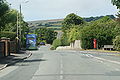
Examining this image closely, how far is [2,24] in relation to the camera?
97.5 feet

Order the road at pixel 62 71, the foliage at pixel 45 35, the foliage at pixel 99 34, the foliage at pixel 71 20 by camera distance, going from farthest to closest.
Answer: the foliage at pixel 45 35
the foliage at pixel 71 20
the foliage at pixel 99 34
the road at pixel 62 71

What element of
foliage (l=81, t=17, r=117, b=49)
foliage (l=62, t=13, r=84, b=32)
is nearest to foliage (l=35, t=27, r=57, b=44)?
foliage (l=62, t=13, r=84, b=32)

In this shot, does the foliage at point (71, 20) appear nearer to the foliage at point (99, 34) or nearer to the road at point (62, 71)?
the foliage at point (99, 34)

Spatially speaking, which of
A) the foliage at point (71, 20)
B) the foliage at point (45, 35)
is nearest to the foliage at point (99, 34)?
the foliage at point (71, 20)

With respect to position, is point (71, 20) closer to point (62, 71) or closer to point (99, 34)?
point (99, 34)

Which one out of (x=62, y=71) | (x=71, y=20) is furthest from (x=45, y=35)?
(x=62, y=71)

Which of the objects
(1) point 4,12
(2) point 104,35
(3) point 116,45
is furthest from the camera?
(2) point 104,35

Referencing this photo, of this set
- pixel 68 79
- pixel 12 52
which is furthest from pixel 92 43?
pixel 68 79

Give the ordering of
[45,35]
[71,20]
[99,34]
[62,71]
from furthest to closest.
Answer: [45,35] → [71,20] → [99,34] → [62,71]

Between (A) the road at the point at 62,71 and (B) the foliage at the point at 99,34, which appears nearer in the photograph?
(A) the road at the point at 62,71

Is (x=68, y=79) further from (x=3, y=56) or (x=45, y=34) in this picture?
(x=45, y=34)

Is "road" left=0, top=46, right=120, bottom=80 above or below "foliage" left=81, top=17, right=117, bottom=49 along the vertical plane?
below

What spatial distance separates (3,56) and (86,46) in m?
35.7

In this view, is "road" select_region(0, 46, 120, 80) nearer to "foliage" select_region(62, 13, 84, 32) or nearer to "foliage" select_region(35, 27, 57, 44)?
"foliage" select_region(62, 13, 84, 32)
